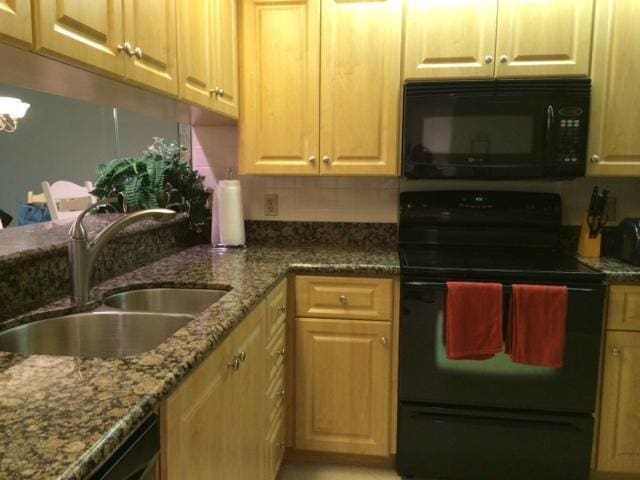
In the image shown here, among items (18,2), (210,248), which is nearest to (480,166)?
(210,248)

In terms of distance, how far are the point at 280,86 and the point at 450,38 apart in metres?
0.77

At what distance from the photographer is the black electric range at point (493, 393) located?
6.14ft

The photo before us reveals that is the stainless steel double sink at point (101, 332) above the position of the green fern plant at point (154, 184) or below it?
below

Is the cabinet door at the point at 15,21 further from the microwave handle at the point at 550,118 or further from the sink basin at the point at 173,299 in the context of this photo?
the microwave handle at the point at 550,118

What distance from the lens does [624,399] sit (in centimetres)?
192

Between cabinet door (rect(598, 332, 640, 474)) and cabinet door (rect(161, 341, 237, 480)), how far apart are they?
150 centimetres

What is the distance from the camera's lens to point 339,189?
8.23ft

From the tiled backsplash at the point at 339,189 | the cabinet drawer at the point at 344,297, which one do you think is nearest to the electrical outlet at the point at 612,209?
the tiled backsplash at the point at 339,189

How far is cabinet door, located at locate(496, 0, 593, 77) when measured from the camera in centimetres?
201

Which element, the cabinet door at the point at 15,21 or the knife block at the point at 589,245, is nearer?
the cabinet door at the point at 15,21

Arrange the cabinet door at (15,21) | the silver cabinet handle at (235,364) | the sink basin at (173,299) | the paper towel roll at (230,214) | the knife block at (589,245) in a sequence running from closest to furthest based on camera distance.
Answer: the cabinet door at (15,21)
the silver cabinet handle at (235,364)
the sink basin at (173,299)
the knife block at (589,245)
the paper towel roll at (230,214)

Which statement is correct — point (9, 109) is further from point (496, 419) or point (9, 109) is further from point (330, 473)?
point (496, 419)

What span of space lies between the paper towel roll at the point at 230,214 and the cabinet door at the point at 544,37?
50.9 inches

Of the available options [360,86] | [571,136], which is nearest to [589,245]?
[571,136]
